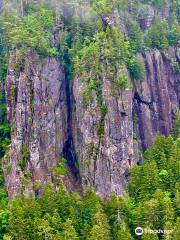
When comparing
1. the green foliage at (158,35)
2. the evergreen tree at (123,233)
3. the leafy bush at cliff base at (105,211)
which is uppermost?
the green foliage at (158,35)

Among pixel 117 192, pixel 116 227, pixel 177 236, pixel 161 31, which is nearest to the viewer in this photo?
pixel 177 236

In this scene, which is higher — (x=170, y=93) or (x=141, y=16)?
(x=141, y=16)

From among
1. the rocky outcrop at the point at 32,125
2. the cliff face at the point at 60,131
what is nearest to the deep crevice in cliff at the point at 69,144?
the cliff face at the point at 60,131

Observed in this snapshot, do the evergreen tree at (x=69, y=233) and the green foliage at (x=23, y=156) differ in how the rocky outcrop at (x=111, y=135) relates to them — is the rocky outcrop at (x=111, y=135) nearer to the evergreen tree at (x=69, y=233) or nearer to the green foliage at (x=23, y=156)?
the green foliage at (x=23, y=156)

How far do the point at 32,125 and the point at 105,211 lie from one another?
11411mm

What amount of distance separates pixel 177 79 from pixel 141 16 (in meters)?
8.36

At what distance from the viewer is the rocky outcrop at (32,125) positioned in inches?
2628

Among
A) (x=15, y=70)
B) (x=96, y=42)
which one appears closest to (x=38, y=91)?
(x=15, y=70)

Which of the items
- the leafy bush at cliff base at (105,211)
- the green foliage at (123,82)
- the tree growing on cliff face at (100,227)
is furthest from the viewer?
the green foliage at (123,82)

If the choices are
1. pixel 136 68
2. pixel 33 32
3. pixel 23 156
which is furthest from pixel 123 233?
pixel 33 32

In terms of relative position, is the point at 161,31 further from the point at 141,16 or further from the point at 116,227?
the point at 116,227

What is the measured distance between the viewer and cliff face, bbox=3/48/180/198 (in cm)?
6706

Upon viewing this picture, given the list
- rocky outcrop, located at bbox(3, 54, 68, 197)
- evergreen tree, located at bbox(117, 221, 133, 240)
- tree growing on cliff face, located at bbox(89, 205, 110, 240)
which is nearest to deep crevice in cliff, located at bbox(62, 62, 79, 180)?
rocky outcrop, located at bbox(3, 54, 68, 197)

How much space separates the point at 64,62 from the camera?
73188 millimetres
